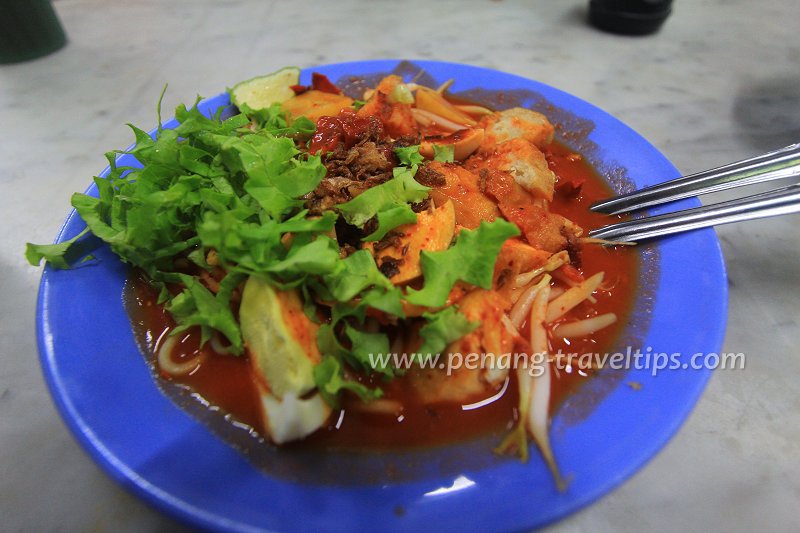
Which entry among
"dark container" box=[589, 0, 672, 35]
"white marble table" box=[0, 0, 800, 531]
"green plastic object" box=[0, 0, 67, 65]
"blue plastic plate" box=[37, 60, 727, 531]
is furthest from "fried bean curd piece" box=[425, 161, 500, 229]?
"green plastic object" box=[0, 0, 67, 65]

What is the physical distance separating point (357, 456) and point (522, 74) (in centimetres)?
347

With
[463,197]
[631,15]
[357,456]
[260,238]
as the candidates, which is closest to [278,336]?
[260,238]

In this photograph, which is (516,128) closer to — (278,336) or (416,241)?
(416,241)

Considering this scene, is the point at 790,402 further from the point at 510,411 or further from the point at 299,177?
the point at 299,177

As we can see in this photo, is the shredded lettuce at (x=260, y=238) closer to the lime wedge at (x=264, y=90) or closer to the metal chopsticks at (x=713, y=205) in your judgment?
the lime wedge at (x=264, y=90)

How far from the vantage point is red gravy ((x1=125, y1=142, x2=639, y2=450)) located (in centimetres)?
138

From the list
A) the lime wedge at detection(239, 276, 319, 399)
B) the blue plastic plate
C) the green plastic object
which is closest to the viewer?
the blue plastic plate

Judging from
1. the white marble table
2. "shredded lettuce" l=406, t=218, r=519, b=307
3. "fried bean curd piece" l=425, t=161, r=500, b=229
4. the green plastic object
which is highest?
the green plastic object

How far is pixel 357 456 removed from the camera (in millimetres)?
1327

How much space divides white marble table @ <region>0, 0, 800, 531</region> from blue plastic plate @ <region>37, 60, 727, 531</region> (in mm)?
325

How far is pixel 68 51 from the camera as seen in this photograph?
4195 mm

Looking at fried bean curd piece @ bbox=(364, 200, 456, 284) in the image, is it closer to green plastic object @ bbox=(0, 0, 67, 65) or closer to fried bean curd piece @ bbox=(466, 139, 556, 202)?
fried bean curd piece @ bbox=(466, 139, 556, 202)

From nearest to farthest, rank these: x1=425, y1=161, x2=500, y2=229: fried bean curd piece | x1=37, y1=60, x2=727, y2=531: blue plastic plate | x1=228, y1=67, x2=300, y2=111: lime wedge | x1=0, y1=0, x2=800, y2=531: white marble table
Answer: x1=37, y1=60, x2=727, y2=531: blue plastic plate
x1=0, y1=0, x2=800, y2=531: white marble table
x1=425, y1=161, x2=500, y2=229: fried bean curd piece
x1=228, y1=67, x2=300, y2=111: lime wedge

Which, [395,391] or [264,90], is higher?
[264,90]
